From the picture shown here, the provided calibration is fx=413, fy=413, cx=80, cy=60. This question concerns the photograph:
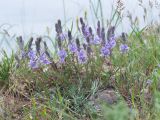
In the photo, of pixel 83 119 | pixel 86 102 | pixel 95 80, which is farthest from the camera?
pixel 95 80

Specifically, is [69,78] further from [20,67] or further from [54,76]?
[20,67]

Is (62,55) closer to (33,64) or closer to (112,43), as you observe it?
(33,64)

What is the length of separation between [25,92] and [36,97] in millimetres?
206

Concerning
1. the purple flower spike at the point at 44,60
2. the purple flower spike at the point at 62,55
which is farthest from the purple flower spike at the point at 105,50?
the purple flower spike at the point at 44,60

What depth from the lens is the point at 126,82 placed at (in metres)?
2.82

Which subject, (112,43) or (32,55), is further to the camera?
(32,55)

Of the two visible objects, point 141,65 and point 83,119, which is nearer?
point 83,119

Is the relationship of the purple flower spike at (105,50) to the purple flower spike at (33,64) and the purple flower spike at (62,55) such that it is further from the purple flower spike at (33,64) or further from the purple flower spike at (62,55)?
the purple flower spike at (33,64)

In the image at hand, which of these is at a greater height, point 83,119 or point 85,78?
point 85,78

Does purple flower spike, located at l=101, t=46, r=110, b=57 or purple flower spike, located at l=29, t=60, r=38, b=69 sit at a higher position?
purple flower spike, located at l=101, t=46, r=110, b=57

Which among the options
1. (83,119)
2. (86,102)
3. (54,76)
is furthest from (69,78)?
(83,119)

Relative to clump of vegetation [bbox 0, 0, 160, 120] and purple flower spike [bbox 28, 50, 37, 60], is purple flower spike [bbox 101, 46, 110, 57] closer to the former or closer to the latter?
clump of vegetation [bbox 0, 0, 160, 120]

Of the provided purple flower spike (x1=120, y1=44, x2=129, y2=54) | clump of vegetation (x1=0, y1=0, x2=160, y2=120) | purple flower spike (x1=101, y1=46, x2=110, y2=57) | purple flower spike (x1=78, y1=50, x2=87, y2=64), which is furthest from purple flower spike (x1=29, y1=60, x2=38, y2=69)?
purple flower spike (x1=120, y1=44, x2=129, y2=54)

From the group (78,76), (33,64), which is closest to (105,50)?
(78,76)
